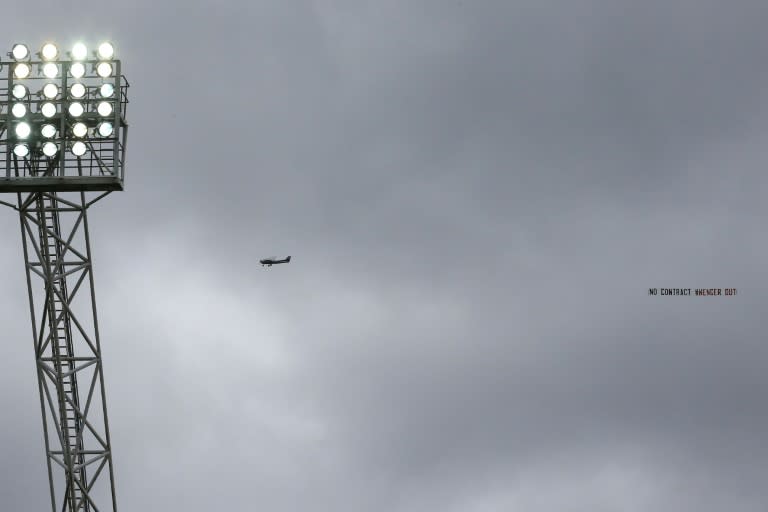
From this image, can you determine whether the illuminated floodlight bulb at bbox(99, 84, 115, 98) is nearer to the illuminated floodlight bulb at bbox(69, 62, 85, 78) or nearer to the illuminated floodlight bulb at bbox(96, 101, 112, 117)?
the illuminated floodlight bulb at bbox(96, 101, 112, 117)

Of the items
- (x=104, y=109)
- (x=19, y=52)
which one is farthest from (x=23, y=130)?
(x=104, y=109)

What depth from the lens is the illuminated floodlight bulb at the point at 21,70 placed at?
196ft

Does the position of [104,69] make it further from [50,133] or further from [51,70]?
[50,133]

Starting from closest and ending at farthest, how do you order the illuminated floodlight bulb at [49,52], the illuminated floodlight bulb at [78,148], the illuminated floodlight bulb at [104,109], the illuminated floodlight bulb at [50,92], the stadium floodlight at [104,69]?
1. the illuminated floodlight bulb at [78,148]
2. the illuminated floodlight bulb at [104,109]
3. the stadium floodlight at [104,69]
4. the illuminated floodlight bulb at [50,92]
5. the illuminated floodlight bulb at [49,52]

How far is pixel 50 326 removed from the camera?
64.1m

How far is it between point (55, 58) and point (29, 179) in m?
5.19

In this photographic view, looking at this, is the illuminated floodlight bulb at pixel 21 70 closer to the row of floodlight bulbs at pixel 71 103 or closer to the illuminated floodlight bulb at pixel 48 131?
the row of floodlight bulbs at pixel 71 103

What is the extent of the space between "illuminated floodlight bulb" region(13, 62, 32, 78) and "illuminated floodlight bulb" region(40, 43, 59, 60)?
0.86 meters

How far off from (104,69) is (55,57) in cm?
220

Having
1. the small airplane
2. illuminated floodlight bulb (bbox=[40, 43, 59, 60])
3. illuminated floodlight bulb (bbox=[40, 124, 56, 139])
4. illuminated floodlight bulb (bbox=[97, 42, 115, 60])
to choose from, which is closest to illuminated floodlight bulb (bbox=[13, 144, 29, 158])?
illuminated floodlight bulb (bbox=[40, 124, 56, 139])

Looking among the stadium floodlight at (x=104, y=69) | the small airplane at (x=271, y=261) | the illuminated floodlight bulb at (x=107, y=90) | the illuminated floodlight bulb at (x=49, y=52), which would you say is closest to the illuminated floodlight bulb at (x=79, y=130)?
the illuminated floodlight bulb at (x=107, y=90)

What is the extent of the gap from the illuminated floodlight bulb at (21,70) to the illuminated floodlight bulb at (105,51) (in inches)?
123

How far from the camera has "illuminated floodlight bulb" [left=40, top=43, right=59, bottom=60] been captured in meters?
59.8

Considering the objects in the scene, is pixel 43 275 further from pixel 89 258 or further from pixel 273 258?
pixel 273 258
